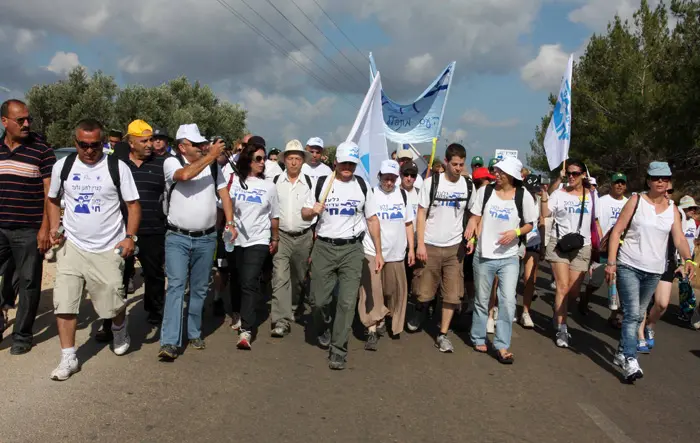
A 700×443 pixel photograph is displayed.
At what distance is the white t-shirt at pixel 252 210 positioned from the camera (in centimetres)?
573

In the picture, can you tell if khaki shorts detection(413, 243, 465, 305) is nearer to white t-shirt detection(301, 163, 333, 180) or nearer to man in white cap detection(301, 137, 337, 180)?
white t-shirt detection(301, 163, 333, 180)

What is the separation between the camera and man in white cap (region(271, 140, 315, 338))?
240 inches

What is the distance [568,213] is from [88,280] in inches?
201

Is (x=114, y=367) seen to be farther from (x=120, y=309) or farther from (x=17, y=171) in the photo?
(x=17, y=171)

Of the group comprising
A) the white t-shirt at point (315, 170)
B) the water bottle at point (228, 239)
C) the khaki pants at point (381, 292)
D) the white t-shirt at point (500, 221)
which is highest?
the white t-shirt at point (315, 170)

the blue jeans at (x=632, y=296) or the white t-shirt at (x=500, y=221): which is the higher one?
the white t-shirt at (x=500, y=221)

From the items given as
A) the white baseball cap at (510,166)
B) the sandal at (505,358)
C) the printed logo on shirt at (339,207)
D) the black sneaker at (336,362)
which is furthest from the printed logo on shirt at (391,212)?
the sandal at (505,358)

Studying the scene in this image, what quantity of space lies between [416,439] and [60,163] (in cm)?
349

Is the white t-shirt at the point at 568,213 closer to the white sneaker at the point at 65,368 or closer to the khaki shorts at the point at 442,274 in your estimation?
the khaki shorts at the point at 442,274

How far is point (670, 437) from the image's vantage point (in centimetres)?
394

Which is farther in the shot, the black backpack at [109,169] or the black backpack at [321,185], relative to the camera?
the black backpack at [321,185]

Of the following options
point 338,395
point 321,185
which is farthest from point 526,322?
point 338,395

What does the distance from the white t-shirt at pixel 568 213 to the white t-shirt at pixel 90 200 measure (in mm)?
4687

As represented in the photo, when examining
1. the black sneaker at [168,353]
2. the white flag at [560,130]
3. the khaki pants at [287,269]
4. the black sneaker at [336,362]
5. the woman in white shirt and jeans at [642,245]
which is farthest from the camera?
the white flag at [560,130]
